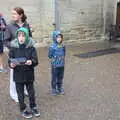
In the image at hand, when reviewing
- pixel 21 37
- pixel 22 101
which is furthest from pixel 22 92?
pixel 21 37

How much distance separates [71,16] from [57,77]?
21.8 feet

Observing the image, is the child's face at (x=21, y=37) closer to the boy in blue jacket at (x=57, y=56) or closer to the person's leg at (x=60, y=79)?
the boy in blue jacket at (x=57, y=56)

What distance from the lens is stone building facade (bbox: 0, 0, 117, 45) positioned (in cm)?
1173

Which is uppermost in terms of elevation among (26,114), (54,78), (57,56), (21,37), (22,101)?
(21,37)

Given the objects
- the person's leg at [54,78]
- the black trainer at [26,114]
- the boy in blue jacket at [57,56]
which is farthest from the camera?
the person's leg at [54,78]

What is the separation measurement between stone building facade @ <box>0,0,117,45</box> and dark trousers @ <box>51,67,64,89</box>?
5219 millimetres

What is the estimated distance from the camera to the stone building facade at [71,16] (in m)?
11.7

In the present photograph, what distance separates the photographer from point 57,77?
21.1 feet

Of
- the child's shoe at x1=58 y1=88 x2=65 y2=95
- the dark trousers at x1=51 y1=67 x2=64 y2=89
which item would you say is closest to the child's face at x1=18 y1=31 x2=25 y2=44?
the dark trousers at x1=51 y1=67 x2=64 y2=89

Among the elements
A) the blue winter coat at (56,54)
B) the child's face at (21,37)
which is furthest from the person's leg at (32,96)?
the blue winter coat at (56,54)

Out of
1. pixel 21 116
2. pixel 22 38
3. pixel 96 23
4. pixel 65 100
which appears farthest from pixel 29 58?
pixel 96 23

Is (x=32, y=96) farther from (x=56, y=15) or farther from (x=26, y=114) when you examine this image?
(x=56, y=15)

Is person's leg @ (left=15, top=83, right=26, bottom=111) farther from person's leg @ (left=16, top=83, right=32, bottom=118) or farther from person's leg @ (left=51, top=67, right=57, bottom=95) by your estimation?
person's leg @ (left=51, top=67, right=57, bottom=95)

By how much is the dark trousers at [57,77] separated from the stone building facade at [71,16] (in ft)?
17.1
